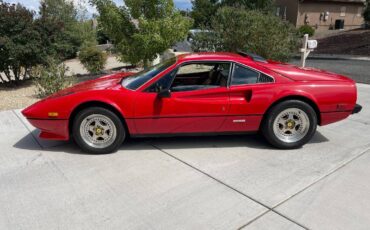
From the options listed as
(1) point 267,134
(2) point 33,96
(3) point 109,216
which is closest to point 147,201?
(3) point 109,216

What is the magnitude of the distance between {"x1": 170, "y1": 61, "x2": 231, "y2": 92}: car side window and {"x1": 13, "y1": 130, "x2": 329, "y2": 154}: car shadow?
80cm

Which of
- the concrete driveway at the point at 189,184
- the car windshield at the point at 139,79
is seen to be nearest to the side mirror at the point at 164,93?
the car windshield at the point at 139,79

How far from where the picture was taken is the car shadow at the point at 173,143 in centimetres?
418

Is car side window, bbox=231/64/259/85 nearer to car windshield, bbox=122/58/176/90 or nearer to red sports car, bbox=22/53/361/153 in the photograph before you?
red sports car, bbox=22/53/361/153

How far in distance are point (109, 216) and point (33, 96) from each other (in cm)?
562

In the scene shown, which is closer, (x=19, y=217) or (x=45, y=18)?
(x=19, y=217)

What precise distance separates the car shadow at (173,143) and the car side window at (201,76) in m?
0.80

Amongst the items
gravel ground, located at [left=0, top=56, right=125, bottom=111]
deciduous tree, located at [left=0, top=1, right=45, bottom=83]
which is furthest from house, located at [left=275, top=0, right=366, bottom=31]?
gravel ground, located at [left=0, top=56, right=125, bottom=111]

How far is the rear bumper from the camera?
3.85 m

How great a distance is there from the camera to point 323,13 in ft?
108

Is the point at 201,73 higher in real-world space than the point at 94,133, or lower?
higher

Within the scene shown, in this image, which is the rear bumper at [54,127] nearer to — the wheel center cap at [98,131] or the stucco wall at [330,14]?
the wheel center cap at [98,131]

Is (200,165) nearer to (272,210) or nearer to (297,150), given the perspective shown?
(272,210)

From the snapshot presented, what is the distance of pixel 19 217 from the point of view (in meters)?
2.70
